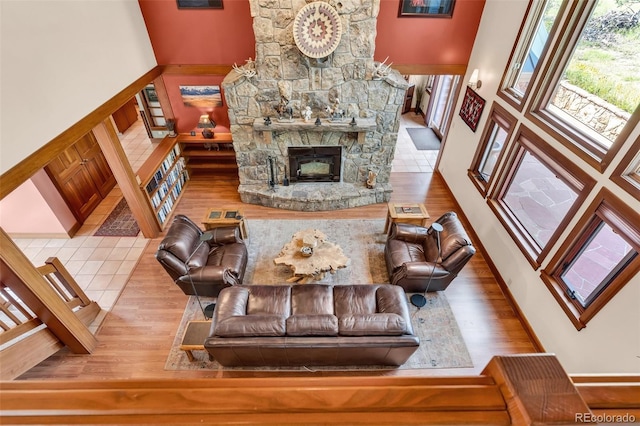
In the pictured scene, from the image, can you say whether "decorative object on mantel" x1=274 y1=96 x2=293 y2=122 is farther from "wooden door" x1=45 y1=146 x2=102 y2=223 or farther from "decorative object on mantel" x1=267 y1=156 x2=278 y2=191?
"wooden door" x1=45 y1=146 x2=102 y2=223

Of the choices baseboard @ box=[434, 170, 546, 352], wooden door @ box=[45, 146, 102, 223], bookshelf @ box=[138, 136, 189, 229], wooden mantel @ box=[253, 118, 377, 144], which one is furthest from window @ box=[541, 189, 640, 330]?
wooden door @ box=[45, 146, 102, 223]

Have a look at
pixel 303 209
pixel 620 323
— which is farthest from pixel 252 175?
pixel 620 323

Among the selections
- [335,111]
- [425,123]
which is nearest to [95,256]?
[335,111]

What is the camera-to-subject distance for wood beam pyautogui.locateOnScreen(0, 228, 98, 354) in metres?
2.74

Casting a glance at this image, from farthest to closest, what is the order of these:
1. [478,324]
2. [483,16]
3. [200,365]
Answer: [483,16] → [478,324] → [200,365]

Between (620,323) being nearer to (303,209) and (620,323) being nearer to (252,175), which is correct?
(303,209)

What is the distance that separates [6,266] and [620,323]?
18.5 feet

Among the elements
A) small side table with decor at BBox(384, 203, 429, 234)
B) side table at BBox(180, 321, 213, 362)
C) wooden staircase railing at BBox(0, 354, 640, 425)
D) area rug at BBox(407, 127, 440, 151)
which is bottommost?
side table at BBox(180, 321, 213, 362)

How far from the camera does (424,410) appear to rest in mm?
676

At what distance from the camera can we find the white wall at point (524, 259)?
2715 mm

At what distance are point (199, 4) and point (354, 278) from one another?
201 inches

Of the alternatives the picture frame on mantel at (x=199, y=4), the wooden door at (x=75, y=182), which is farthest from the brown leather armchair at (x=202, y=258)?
the picture frame on mantel at (x=199, y=4)

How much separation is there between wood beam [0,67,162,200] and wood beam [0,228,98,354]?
0.50 meters

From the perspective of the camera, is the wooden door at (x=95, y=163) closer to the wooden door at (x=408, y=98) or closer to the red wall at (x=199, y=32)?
the red wall at (x=199, y=32)
